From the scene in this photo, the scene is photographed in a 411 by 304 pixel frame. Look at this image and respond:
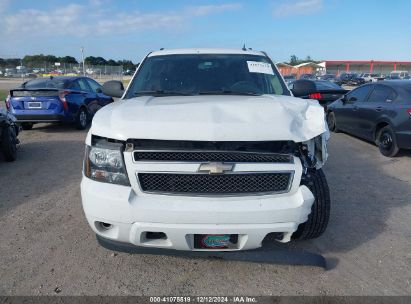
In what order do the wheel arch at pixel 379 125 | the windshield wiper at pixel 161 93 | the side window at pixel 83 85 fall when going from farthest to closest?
1. the side window at pixel 83 85
2. the wheel arch at pixel 379 125
3. the windshield wiper at pixel 161 93

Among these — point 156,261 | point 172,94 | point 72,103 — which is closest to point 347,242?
point 156,261

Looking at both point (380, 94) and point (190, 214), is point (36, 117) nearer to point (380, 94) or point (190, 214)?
point (190, 214)

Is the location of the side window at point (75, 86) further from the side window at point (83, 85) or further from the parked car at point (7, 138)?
the parked car at point (7, 138)

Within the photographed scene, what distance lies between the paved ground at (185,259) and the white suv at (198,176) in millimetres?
408

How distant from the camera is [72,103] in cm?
960

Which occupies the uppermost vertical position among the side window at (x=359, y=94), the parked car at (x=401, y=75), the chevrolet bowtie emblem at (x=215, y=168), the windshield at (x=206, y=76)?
the parked car at (x=401, y=75)

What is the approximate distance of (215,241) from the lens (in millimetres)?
2564

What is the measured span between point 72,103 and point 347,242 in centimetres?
832

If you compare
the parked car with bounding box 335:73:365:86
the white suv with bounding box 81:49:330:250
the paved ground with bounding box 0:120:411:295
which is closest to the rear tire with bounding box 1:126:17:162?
the paved ground with bounding box 0:120:411:295

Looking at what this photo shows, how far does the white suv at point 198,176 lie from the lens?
2.44m

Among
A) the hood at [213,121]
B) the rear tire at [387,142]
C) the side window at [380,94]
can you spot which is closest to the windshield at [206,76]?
the hood at [213,121]

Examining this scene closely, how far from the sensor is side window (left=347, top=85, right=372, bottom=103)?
28.1 feet

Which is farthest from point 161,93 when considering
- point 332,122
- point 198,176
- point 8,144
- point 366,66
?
point 366,66

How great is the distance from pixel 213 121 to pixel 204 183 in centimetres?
46
